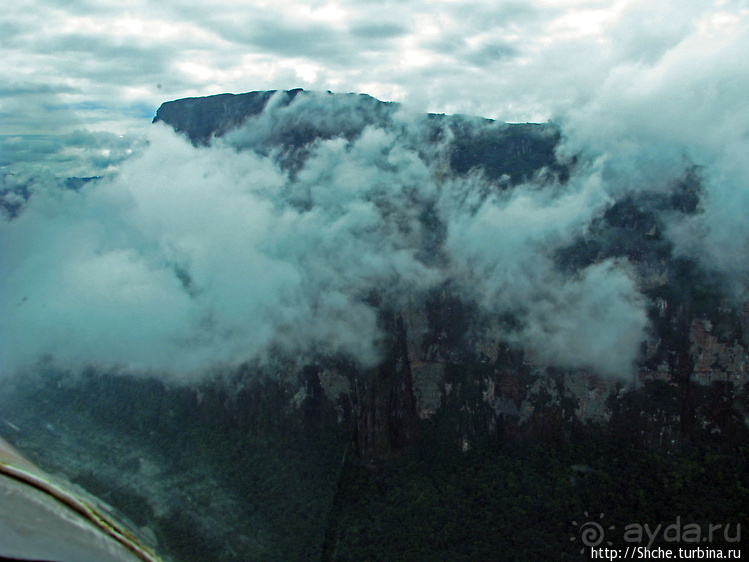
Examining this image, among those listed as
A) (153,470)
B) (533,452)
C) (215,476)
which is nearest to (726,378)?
(533,452)

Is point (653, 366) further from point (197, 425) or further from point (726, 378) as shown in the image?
point (197, 425)

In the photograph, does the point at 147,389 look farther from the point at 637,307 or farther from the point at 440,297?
the point at 637,307

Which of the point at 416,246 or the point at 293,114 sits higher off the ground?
the point at 293,114

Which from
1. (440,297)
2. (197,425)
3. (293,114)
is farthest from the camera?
(293,114)

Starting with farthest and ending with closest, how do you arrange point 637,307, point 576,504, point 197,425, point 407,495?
point 637,307
point 197,425
point 407,495
point 576,504

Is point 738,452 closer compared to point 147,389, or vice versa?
point 738,452

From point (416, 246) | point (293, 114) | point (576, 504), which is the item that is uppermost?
point (293, 114)

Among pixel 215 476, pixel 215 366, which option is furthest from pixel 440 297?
pixel 215 476
